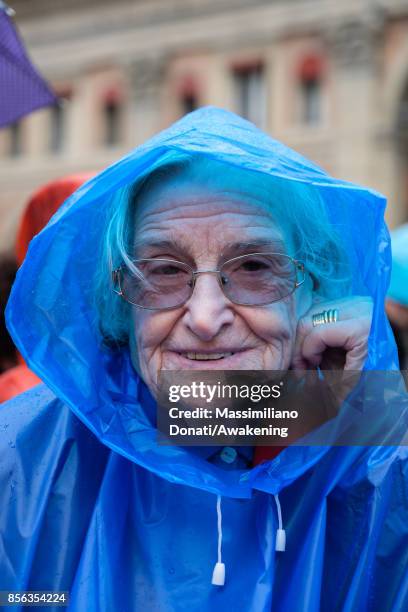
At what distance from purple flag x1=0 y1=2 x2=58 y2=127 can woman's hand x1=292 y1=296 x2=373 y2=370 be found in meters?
1.55

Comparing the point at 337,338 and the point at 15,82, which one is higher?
the point at 15,82

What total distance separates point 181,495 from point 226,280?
39 cm

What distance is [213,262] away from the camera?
1474mm

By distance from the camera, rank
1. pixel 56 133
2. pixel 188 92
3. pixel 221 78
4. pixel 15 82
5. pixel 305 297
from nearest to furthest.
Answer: pixel 305 297
pixel 15 82
pixel 221 78
pixel 188 92
pixel 56 133

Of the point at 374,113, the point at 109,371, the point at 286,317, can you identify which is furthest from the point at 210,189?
the point at 374,113

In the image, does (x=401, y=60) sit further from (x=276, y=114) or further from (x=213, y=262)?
(x=213, y=262)

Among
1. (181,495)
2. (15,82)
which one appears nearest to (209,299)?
(181,495)

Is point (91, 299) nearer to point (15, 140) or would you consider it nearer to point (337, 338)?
point (337, 338)

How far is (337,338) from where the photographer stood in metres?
1.49

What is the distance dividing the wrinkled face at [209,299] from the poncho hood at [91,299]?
89mm

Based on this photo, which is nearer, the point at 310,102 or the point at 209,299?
the point at 209,299

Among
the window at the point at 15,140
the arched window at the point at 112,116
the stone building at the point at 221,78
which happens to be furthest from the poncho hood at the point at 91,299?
the window at the point at 15,140

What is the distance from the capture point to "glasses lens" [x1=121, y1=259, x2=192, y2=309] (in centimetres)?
149

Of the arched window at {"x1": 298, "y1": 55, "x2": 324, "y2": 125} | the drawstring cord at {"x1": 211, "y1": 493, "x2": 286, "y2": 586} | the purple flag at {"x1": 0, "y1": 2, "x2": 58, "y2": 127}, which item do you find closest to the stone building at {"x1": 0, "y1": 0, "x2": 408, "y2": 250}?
the arched window at {"x1": 298, "y1": 55, "x2": 324, "y2": 125}
